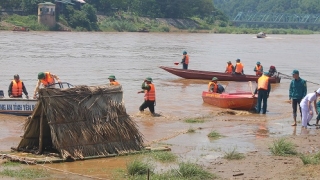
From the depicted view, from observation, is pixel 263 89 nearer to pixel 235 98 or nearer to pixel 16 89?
pixel 235 98

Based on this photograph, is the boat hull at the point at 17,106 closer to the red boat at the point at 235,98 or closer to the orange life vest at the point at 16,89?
the orange life vest at the point at 16,89

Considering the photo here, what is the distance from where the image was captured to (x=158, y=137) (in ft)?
49.2

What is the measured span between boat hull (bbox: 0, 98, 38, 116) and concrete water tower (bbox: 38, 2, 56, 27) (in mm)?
68647

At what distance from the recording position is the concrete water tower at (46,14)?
8562 cm

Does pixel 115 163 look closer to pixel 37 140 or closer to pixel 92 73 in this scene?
pixel 37 140

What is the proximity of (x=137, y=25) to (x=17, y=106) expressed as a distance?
3236 inches

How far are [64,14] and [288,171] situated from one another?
3309 inches

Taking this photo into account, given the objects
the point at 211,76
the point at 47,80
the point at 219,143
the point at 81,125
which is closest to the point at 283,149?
the point at 219,143

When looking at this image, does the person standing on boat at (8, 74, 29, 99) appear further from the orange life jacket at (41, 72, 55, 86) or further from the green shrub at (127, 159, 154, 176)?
the green shrub at (127, 159, 154, 176)

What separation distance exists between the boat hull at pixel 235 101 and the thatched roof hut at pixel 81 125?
7440 millimetres

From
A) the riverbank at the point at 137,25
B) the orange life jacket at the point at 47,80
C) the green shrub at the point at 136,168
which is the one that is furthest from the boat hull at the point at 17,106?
the riverbank at the point at 137,25

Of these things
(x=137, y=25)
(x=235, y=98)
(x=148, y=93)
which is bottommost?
(x=235, y=98)

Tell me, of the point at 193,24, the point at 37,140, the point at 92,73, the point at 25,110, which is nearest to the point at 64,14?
the point at 193,24

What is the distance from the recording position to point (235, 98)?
19500 mm
